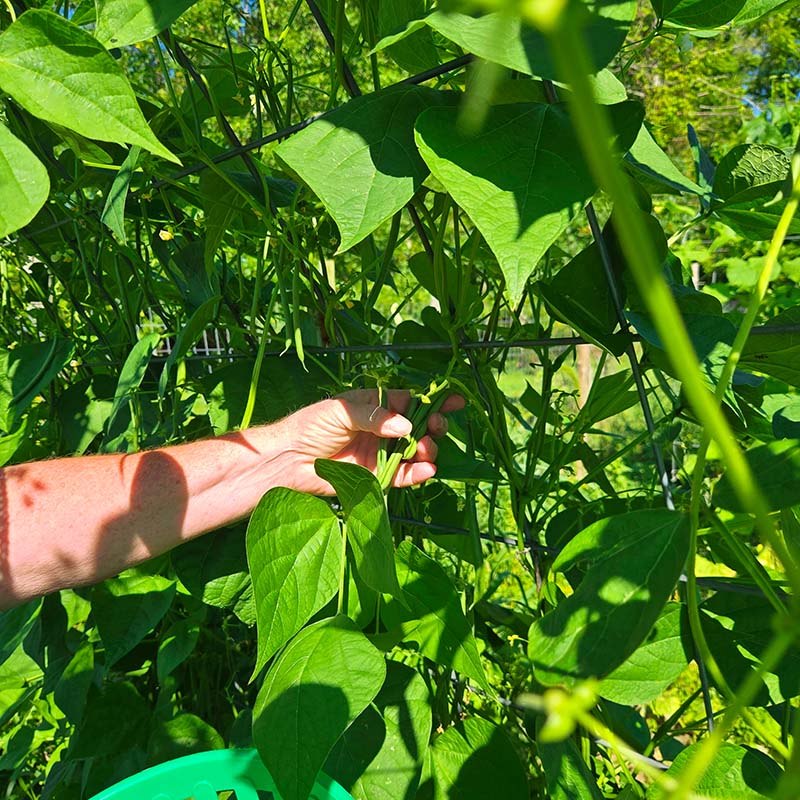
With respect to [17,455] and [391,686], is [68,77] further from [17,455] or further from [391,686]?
[17,455]

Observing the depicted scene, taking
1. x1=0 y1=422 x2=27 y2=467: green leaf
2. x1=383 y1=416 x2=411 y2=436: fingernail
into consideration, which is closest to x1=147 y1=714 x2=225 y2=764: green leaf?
x1=0 y1=422 x2=27 y2=467: green leaf

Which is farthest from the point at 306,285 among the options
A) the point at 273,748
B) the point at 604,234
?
the point at 273,748

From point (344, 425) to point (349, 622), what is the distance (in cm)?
19

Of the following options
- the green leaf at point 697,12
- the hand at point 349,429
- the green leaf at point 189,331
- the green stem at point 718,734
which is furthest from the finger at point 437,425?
the green stem at point 718,734

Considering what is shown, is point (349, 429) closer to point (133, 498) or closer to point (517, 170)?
point (133, 498)

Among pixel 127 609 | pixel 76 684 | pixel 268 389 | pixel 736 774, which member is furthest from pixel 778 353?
pixel 76 684

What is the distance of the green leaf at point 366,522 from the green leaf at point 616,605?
151 millimetres

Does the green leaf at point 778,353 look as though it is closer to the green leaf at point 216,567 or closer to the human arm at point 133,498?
the human arm at point 133,498

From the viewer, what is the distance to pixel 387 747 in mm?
620

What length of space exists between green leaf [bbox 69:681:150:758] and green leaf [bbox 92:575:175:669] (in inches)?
6.0

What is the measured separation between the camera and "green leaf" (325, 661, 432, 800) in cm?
60

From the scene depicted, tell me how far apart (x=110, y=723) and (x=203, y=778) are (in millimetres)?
363

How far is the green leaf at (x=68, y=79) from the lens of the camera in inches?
15.6

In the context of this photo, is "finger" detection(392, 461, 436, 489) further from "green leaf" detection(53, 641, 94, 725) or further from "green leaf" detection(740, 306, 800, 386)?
"green leaf" detection(53, 641, 94, 725)
